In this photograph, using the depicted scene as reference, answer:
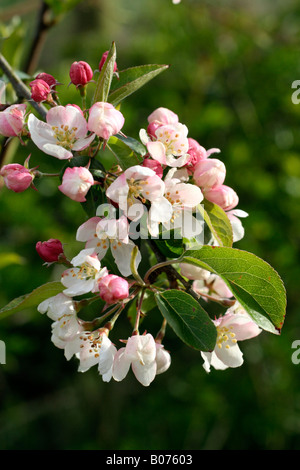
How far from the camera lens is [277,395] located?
2.11 m

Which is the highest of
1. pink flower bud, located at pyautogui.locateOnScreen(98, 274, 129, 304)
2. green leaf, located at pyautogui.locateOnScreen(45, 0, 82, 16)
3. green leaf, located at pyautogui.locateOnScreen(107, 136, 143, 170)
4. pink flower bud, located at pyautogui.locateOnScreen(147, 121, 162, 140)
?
green leaf, located at pyautogui.locateOnScreen(45, 0, 82, 16)

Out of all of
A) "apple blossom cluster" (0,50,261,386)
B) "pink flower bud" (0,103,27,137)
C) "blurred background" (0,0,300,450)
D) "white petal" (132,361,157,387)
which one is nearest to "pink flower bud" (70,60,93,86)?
"apple blossom cluster" (0,50,261,386)

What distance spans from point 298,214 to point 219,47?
993 mm

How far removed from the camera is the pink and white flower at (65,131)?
68cm

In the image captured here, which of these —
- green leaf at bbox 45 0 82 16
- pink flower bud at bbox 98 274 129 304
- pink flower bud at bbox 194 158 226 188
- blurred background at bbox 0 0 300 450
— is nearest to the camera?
pink flower bud at bbox 98 274 129 304

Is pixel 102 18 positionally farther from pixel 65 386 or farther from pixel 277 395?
pixel 277 395

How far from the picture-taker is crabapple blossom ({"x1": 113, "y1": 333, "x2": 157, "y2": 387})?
66 centimetres

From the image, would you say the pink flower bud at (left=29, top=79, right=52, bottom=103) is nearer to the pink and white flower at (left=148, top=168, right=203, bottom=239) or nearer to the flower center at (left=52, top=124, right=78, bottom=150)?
the flower center at (left=52, top=124, right=78, bottom=150)

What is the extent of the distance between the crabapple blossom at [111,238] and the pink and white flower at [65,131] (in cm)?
10

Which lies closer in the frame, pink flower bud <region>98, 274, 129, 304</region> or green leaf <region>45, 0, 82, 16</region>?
pink flower bud <region>98, 274, 129, 304</region>

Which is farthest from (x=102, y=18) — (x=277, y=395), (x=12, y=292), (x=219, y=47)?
(x=277, y=395)

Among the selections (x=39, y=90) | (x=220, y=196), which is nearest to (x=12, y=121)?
(x=39, y=90)

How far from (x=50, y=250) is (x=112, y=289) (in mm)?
135

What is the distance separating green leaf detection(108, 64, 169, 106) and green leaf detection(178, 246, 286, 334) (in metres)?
0.26
